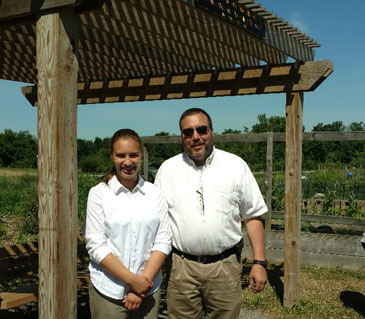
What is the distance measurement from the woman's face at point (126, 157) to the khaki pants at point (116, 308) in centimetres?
70

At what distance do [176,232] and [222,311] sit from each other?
63cm

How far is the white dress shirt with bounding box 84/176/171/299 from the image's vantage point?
2578 mm

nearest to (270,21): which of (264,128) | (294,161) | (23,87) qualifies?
(294,161)

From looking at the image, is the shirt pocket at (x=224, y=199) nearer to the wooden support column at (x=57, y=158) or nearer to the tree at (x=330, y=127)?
the wooden support column at (x=57, y=158)

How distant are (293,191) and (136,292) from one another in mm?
3141

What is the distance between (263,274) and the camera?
9.72 feet

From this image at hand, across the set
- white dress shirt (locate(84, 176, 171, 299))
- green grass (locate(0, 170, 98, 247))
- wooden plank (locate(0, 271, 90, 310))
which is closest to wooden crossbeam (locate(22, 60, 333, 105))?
white dress shirt (locate(84, 176, 171, 299))

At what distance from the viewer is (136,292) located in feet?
8.41

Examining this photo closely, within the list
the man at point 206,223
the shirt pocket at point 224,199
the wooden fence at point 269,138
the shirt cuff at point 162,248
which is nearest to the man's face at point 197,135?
the man at point 206,223

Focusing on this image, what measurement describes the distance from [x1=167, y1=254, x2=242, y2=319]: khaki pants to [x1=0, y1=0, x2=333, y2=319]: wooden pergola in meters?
0.69

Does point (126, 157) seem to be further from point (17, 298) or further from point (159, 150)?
point (159, 150)

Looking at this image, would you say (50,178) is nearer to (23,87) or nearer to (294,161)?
(294,161)

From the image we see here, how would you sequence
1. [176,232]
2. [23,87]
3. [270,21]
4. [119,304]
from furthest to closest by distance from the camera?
[23,87] → [270,21] → [176,232] → [119,304]

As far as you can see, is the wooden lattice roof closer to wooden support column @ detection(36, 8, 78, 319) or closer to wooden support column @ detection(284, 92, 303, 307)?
wooden support column @ detection(36, 8, 78, 319)
